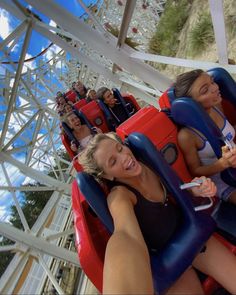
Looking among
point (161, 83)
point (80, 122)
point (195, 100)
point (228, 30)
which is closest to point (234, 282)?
point (195, 100)

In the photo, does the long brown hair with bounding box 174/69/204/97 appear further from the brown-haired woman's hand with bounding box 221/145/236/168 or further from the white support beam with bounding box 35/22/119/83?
the white support beam with bounding box 35/22/119/83

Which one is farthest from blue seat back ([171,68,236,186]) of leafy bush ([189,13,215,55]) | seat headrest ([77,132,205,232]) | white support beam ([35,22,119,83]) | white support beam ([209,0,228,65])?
leafy bush ([189,13,215,55])

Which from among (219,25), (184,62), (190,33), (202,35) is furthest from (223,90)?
(190,33)

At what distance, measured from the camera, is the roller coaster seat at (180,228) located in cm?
140

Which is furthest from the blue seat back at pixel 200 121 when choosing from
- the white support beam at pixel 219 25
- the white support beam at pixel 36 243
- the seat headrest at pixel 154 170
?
the white support beam at pixel 36 243

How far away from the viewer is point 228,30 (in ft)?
15.3

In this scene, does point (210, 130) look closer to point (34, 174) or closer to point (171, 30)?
point (34, 174)

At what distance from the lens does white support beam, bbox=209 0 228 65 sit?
2230mm

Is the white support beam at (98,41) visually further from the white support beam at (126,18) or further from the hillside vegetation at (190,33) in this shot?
the hillside vegetation at (190,33)

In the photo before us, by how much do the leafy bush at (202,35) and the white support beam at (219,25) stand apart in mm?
3172

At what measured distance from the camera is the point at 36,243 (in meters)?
3.16

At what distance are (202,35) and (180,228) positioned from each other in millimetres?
4931

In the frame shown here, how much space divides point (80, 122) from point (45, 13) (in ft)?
5.12

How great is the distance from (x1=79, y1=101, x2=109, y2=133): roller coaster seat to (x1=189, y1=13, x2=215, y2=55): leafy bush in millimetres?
2632
